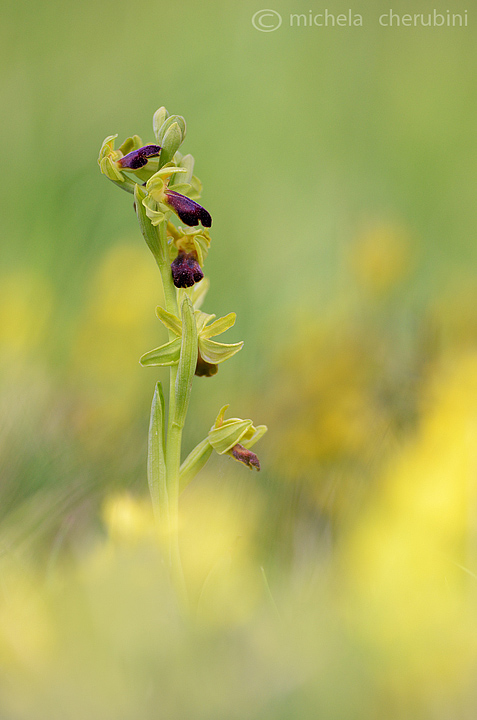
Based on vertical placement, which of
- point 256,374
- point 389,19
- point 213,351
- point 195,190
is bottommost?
point 256,374

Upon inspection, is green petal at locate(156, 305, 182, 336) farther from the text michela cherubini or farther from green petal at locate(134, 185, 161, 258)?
the text michela cherubini

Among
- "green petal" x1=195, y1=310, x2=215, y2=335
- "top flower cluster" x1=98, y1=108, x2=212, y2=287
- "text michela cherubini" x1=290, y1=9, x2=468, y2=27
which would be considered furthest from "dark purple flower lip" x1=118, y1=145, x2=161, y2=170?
"text michela cherubini" x1=290, y1=9, x2=468, y2=27

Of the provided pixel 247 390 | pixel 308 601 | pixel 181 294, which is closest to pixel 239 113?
pixel 247 390

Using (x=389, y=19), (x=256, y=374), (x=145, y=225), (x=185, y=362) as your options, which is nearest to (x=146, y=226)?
(x=145, y=225)

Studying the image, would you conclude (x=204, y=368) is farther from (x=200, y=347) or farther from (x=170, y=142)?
(x=170, y=142)

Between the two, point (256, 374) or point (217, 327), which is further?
point (256, 374)

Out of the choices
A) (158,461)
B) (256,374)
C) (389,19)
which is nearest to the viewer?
(158,461)

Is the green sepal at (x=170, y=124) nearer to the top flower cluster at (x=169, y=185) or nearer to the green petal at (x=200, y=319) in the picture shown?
the top flower cluster at (x=169, y=185)
